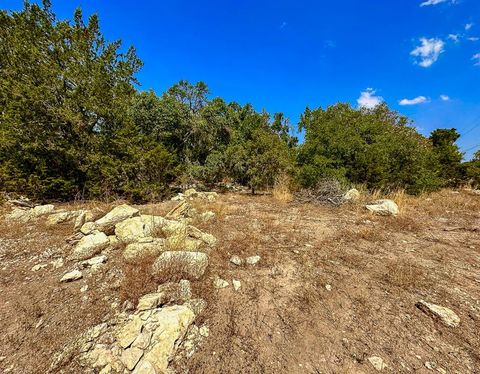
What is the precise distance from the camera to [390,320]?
248cm

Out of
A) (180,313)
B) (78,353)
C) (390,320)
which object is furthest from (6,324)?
(390,320)

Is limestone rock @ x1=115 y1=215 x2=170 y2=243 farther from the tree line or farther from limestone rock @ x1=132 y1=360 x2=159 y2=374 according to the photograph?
the tree line

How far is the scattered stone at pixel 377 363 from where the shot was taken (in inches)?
77.0

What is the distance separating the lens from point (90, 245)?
3602 mm

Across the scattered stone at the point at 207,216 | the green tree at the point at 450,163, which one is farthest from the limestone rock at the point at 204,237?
the green tree at the point at 450,163

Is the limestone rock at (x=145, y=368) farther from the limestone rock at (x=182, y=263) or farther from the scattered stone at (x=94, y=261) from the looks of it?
the scattered stone at (x=94, y=261)

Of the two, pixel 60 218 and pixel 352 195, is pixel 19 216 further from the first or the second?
pixel 352 195

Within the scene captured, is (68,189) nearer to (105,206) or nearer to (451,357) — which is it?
(105,206)

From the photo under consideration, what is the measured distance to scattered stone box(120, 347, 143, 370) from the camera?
1.90 m

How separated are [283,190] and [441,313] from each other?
265 inches

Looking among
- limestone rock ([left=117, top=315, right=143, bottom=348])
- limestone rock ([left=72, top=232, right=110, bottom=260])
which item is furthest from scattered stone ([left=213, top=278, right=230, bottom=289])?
limestone rock ([left=72, top=232, right=110, bottom=260])

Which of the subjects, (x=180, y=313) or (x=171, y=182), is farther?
(x=171, y=182)

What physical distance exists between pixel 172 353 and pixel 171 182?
298 inches

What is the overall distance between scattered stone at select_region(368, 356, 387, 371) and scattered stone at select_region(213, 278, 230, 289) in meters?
1.72
